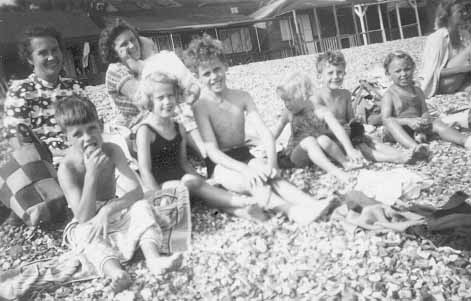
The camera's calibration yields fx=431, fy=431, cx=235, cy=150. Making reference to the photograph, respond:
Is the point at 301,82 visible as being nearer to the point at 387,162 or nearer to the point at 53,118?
the point at 387,162

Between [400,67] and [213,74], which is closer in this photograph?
[213,74]

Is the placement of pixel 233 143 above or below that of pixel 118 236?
above

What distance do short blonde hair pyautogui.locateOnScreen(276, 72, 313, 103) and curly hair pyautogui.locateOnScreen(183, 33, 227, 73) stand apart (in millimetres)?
286

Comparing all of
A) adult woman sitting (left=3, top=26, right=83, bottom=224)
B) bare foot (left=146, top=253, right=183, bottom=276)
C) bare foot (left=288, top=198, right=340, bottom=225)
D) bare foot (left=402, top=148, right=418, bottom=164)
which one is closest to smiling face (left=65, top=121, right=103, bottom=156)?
adult woman sitting (left=3, top=26, right=83, bottom=224)

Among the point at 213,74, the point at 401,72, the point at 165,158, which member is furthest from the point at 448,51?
the point at 165,158

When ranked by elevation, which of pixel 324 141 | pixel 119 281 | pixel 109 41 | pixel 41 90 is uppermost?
pixel 109 41

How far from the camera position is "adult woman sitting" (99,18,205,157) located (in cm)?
127

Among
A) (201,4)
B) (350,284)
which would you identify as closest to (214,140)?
(201,4)

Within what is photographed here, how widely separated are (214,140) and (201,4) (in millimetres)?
464

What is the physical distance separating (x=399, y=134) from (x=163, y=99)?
0.92 m

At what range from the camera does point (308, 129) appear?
5.03ft

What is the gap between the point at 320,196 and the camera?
141cm

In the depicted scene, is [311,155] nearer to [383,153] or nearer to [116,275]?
[383,153]

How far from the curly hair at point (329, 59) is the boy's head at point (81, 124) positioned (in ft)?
2.70
